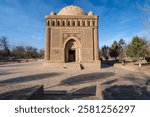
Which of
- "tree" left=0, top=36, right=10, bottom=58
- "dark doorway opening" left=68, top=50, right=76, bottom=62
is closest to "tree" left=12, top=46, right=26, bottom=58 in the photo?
"tree" left=0, top=36, right=10, bottom=58

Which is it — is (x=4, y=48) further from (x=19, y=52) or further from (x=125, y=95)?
(x=125, y=95)

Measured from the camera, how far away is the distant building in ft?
93.3

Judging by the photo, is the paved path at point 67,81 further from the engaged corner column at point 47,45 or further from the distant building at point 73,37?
the distant building at point 73,37

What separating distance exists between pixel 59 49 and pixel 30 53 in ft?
210

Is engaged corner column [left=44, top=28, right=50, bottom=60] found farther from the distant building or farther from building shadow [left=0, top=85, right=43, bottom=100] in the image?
building shadow [left=0, top=85, right=43, bottom=100]

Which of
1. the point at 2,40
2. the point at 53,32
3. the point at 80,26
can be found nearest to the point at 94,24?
the point at 80,26

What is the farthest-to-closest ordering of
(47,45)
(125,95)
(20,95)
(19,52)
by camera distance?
(19,52) → (47,45) → (125,95) → (20,95)

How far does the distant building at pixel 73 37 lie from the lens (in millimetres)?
28438

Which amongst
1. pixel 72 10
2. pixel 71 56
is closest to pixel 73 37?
pixel 71 56

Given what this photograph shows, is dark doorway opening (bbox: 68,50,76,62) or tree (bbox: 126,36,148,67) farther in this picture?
dark doorway opening (bbox: 68,50,76,62)

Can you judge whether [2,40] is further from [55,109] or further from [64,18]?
[55,109]

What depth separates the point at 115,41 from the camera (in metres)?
55.6

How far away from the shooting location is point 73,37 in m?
29.4

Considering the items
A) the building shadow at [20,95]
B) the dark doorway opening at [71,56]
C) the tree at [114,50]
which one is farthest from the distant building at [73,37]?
the tree at [114,50]
